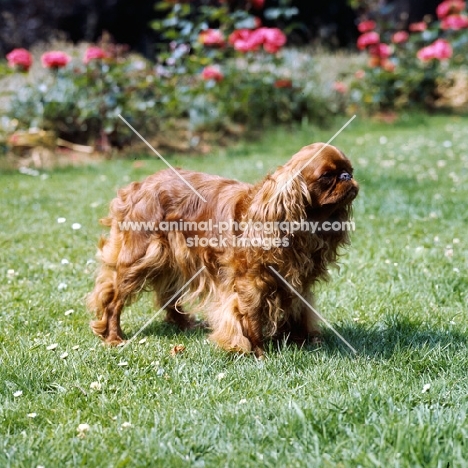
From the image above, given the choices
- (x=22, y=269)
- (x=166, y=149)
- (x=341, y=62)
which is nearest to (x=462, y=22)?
(x=341, y=62)

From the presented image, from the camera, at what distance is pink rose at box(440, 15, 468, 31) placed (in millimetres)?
13633

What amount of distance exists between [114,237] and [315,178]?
53.4 inches

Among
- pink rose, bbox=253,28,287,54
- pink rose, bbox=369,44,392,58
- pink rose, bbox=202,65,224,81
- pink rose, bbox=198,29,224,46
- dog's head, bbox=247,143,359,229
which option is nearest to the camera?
dog's head, bbox=247,143,359,229

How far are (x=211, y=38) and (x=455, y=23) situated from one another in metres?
5.98

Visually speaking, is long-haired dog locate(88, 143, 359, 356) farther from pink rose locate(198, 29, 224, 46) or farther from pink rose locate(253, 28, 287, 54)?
pink rose locate(253, 28, 287, 54)

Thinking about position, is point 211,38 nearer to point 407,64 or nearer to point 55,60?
point 55,60

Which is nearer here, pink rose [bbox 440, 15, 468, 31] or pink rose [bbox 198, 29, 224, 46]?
pink rose [bbox 198, 29, 224, 46]

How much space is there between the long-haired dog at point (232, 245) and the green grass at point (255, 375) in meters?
0.18

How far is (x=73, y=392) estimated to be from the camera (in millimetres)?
3031

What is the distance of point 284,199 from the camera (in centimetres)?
324

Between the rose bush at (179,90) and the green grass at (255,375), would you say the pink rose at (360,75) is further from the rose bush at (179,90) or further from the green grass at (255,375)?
the green grass at (255,375)

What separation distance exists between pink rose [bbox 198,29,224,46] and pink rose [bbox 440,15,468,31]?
5.63 metres

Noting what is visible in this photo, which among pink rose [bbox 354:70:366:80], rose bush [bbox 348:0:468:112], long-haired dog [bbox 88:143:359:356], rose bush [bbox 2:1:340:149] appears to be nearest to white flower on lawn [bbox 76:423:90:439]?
long-haired dog [bbox 88:143:359:356]

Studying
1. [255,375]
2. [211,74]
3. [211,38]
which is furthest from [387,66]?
[255,375]
